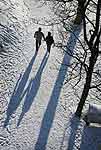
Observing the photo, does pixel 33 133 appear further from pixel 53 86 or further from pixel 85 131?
pixel 53 86

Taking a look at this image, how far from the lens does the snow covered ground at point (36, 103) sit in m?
16.9

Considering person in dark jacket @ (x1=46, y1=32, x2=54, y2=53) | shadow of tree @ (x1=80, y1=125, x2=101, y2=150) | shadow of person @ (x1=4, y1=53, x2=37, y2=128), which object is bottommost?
shadow of tree @ (x1=80, y1=125, x2=101, y2=150)

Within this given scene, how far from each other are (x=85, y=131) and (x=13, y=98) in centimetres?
359

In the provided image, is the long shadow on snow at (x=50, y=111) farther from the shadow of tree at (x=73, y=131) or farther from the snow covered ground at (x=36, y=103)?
the shadow of tree at (x=73, y=131)

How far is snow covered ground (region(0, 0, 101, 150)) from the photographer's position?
16.9 m

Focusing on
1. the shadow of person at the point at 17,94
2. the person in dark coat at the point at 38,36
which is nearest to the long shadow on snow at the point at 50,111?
the shadow of person at the point at 17,94

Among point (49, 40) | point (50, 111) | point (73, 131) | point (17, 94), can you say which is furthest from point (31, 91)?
point (49, 40)

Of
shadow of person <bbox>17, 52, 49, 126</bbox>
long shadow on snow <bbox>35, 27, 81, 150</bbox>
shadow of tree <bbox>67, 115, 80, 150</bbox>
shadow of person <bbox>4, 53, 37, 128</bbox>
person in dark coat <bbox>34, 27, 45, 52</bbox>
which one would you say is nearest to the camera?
long shadow on snow <bbox>35, 27, 81, 150</bbox>

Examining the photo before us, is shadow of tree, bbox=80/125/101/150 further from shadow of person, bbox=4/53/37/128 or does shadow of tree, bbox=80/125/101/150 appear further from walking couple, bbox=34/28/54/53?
walking couple, bbox=34/28/54/53

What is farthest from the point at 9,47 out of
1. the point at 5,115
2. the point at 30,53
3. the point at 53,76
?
the point at 5,115

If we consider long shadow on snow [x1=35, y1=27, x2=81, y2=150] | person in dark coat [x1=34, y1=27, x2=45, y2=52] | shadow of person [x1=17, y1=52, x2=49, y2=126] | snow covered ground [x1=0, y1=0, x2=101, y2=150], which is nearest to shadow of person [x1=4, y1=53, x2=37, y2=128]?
snow covered ground [x1=0, y1=0, x2=101, y2=150]

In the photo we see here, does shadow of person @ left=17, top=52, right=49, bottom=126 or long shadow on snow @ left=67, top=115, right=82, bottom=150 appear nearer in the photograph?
long shadow on snow @ left=67, top=115, right=82, bottom=150

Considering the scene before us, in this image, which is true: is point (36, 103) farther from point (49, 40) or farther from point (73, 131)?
point (49, 40)

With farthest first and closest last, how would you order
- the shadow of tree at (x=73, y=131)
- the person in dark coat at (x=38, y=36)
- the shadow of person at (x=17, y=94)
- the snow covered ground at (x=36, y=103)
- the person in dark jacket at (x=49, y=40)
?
1. the person in dark jacket at (x=49, y=40)
2. the person in dark coat at (x=38, y=36)
3. the shadow of person at (x=17, y=94)
4. the shadow of tree at (x=73, y=131)
5. the snow covered ground at (x=36, y=103)
